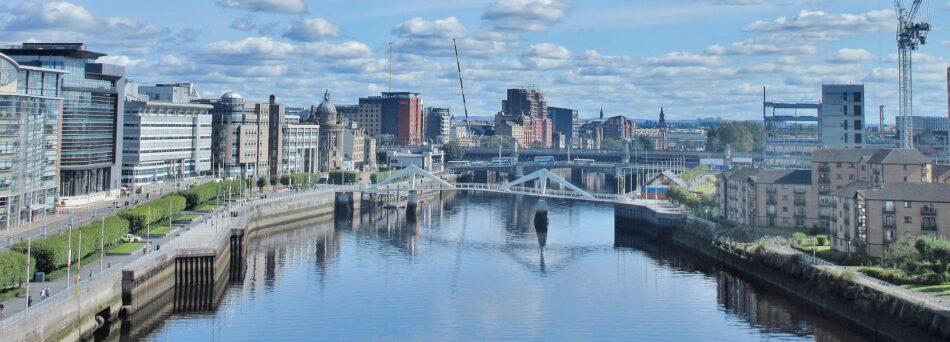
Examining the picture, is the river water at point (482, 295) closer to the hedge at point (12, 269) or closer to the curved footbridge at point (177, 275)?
the curved footbridge at point (177, 275)

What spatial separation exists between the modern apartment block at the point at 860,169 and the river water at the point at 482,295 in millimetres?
9303

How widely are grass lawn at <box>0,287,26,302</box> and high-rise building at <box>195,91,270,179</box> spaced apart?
218ft

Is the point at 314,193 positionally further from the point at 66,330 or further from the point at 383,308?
the point at 66,330

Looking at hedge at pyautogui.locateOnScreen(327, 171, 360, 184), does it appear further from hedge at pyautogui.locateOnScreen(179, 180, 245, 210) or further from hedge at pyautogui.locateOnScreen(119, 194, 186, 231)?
hedge at pyautogui.locateOnScreen(119, 194, 186, 231)

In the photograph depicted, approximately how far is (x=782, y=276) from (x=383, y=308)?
19.6m

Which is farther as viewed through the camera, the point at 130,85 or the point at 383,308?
the point at 130,85

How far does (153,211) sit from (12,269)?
24030 mm

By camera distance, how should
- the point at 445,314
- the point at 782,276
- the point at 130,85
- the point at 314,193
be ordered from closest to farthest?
1. the point at 445,314
2. the point at 782,276
3. the point at 314,193
4. the point at 130,85

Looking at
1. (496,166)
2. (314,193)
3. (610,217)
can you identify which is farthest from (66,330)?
(496,166)

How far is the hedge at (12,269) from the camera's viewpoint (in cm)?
3384

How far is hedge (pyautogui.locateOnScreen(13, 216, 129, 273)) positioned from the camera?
3883 cm

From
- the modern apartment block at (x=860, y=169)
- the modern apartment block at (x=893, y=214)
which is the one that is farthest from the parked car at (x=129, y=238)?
the modern apartment block at (x=860, y=169)

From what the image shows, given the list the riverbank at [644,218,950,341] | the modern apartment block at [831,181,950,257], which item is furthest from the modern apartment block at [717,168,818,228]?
the modern apartment block at [831,181,950,257]

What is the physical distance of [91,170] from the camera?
74.9 metres
